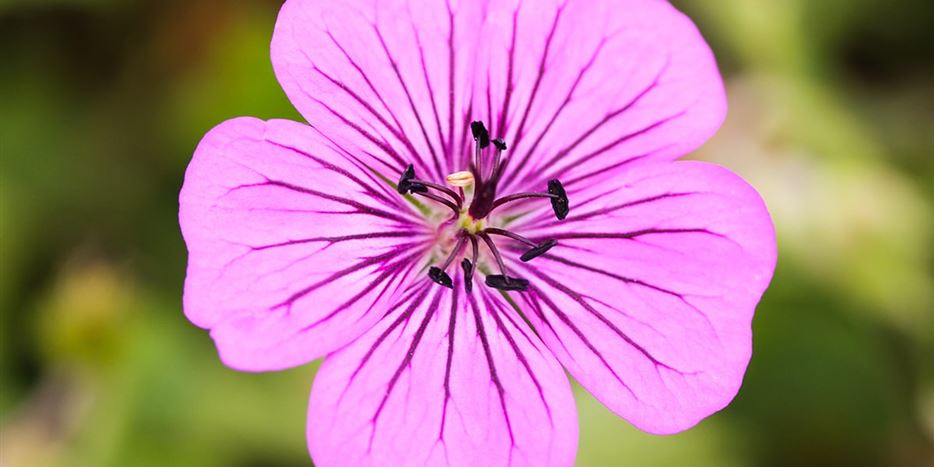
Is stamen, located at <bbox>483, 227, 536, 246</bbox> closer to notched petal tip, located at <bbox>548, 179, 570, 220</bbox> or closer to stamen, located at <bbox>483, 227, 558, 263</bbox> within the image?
stamen, located at <bbox>483, 227, 558, 263</bbox>

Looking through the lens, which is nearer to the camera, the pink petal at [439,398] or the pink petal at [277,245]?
the pink petal at [277,245]

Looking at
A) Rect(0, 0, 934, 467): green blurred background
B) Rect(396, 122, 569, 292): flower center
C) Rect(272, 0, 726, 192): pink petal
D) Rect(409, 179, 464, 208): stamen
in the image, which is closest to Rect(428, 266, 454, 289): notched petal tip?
Rect(396, 122, 569, 292): flower center

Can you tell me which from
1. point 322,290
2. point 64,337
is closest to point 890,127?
point 322,290

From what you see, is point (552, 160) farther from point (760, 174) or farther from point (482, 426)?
point (760, 174)

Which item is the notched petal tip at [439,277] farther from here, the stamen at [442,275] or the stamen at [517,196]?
the stamen at [517,196]

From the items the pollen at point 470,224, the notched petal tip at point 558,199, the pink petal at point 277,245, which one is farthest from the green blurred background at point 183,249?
the notched petal tip at point 558,199

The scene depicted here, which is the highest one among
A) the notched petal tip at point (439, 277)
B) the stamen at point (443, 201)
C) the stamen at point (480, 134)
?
the stamen at point (480, 134)
